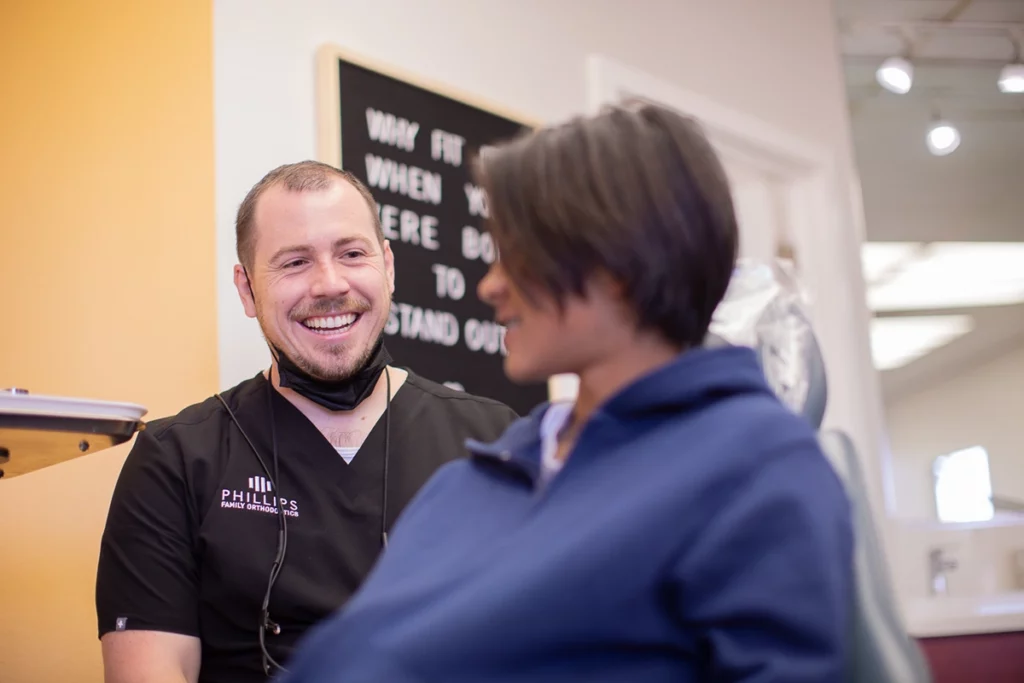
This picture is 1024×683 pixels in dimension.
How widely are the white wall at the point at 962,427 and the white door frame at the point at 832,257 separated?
4.53ft

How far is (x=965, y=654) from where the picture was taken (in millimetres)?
2691

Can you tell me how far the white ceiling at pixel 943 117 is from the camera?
3896mm

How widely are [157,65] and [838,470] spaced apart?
1555 mm

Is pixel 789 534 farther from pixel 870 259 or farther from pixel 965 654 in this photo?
pixel 870 259

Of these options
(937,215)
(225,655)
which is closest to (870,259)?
(937,215)

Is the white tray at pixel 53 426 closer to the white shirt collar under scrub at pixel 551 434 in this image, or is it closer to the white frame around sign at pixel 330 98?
the white shirt collar under scrub at pixel 551 434

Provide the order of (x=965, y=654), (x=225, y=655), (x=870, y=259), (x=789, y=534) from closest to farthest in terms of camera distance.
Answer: (x=789, y=534) → (x=225, y=655) → (x=965, y=654) → (x=870, y=259)

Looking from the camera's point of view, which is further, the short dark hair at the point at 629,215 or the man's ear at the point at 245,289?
the man's ear at the point at 245,289

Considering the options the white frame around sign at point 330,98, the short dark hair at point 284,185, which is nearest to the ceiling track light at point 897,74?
the white frame around sign at point 330,98

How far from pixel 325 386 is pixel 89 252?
0.57 m

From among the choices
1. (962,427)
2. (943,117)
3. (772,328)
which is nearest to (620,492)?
(772,328)

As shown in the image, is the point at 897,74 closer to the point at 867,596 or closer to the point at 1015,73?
the point at 1015,73

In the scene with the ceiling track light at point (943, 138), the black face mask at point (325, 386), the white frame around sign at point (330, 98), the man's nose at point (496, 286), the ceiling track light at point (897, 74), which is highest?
the ceiling track light at point (897, 74)

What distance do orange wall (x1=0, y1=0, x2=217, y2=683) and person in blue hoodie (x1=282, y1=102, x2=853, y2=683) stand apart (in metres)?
1.11
